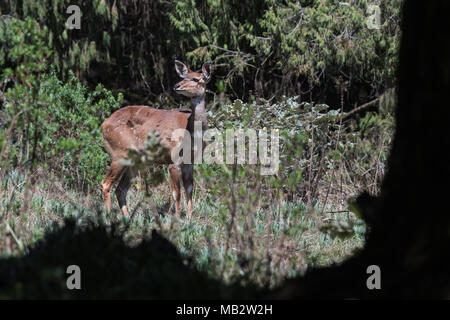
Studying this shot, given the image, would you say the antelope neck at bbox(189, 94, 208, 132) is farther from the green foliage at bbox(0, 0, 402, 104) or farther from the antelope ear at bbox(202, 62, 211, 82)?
the green foliage at bbox(0, 0, 402, 104)

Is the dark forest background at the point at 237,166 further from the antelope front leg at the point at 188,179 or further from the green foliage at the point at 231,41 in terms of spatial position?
the antelope front leg at the point at 188,179

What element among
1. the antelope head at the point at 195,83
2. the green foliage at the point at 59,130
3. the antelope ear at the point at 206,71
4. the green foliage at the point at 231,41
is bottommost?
the green foliage at the point at 59,130

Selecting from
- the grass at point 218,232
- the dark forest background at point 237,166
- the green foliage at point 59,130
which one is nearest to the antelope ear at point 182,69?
the dark forest background at point 237,166

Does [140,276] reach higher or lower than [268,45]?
lower

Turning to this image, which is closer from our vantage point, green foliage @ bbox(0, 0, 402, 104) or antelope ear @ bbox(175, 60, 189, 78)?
antelope ear @ bbox(175, 60, 189, 78)

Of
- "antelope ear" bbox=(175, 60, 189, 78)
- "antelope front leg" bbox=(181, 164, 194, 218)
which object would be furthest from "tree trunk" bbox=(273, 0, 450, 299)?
"antelope ear" bbox=(175, 60, 189, 78)

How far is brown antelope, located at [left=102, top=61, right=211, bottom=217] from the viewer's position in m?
8.20

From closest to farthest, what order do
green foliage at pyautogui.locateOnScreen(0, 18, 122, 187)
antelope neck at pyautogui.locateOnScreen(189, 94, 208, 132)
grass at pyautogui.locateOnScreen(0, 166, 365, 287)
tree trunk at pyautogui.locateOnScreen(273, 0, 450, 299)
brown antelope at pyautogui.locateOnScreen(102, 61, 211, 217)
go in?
1. tree trunk at pyautogui.locateOnScreen(273, 0, 450, 299)
2. grass at pyautogui.locateOnScreen(0, 166, 365, 287)
3. green foliage at pyautogui.locateOnScreen(0, 18, 122, 187)
4. brown antelope at pyautogui.locateOnScreen(102, 61, 211, 217)
5. antelope neck at pyautogui.locateOnScreen(189, 94, 208, 132)

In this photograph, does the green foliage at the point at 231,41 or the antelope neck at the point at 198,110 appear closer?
the antelope neck at the point at 198,110

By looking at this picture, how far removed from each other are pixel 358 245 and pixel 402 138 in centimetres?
373

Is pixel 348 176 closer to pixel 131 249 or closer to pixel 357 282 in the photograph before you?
pixel 131 249

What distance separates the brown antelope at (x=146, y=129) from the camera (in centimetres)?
820

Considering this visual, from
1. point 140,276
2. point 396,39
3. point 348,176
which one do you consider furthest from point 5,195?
point 396,39

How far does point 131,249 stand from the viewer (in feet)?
15.1
